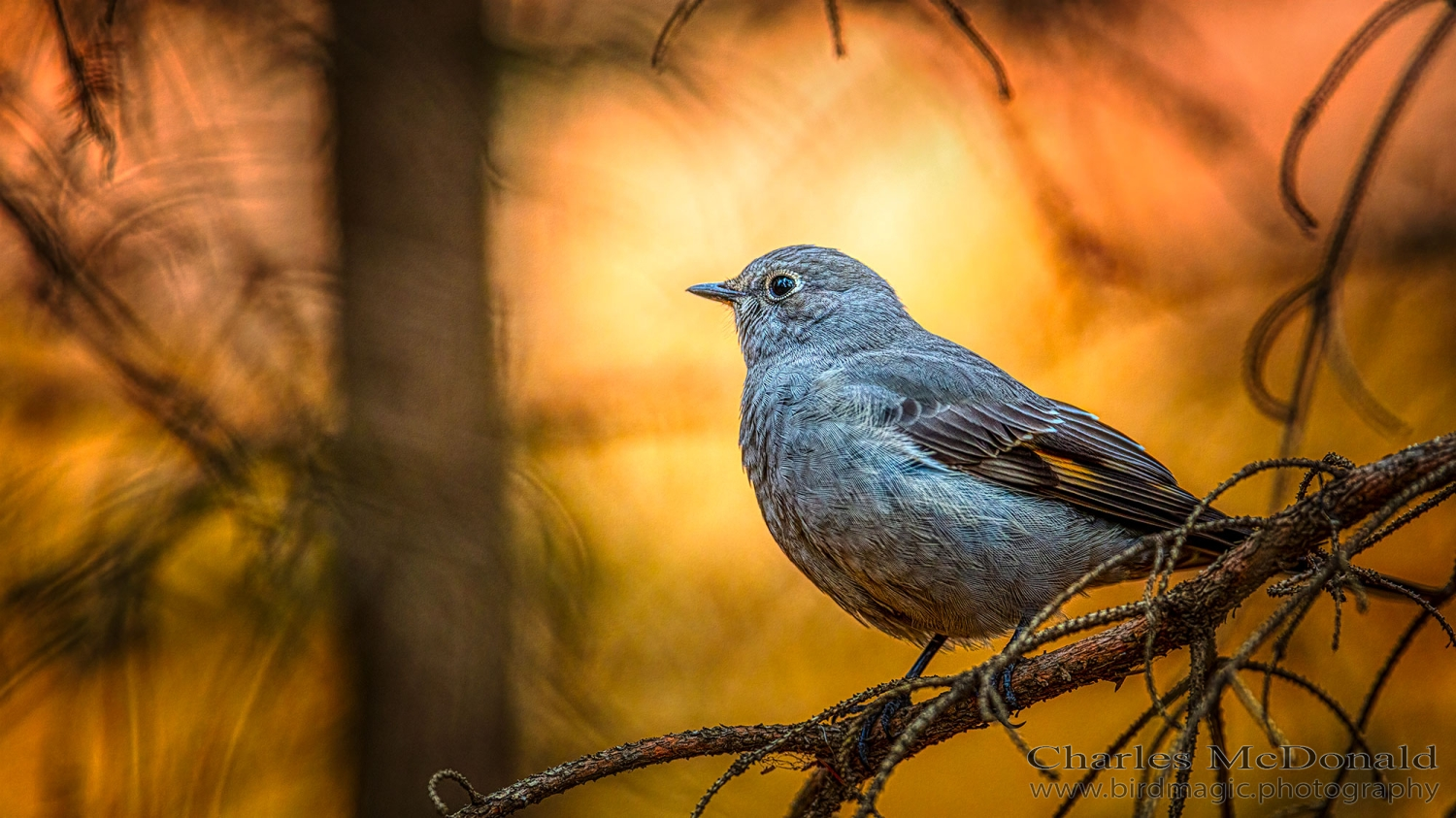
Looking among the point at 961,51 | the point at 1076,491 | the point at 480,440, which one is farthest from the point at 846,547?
the point at 961,51

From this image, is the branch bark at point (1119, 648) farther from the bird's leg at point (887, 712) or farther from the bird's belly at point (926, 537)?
the bird's belly at point (926, 537)

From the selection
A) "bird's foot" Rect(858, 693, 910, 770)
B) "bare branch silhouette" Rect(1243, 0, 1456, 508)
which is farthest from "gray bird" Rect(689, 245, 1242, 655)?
"bare branch silhouette" Rect(1243, 0, 1456, 508)

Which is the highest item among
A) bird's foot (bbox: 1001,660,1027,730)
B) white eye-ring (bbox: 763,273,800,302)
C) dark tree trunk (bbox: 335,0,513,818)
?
white eye-ring (bbox: 763,273,800,302)

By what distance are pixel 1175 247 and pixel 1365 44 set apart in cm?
353

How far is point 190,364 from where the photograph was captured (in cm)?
473

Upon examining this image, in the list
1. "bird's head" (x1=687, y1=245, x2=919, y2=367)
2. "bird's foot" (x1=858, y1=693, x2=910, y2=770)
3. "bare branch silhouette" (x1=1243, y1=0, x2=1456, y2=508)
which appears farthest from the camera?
"bird's head" (x1=687, y1=245, x2=919, y2=367)

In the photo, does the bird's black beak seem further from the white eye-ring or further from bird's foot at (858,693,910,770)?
bird's foot at (858,693,910,770)

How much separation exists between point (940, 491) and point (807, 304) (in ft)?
4.24

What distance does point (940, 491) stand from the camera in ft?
11.6

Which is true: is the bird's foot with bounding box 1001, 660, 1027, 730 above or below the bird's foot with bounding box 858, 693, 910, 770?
above

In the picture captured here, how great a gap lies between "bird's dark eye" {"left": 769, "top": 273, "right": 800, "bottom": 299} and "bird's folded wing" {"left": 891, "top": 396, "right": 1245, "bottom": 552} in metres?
0.99

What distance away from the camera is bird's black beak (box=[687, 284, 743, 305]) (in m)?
4.70

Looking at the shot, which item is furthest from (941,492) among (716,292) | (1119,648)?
(716,292)

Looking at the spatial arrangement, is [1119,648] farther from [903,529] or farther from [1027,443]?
[1027,443]
